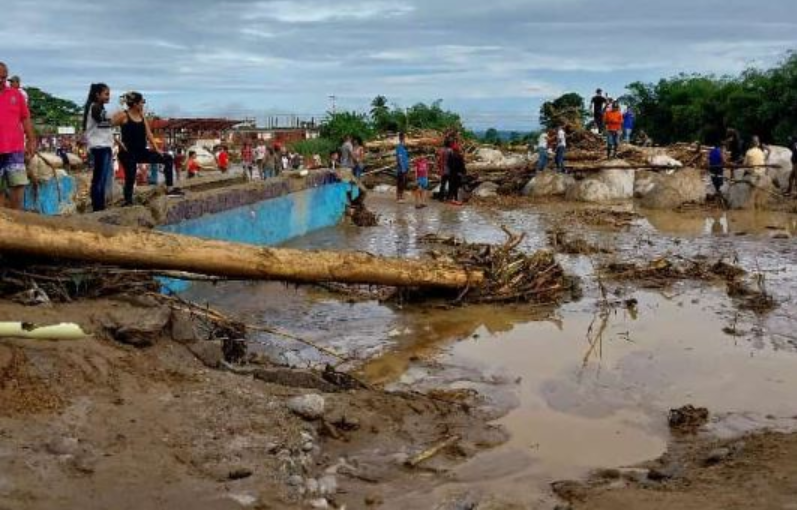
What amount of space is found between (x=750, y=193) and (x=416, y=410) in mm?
16709

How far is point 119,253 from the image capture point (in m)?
6.44

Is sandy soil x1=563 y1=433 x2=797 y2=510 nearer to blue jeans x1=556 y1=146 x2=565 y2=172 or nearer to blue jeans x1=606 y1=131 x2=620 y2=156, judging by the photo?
blue jeans x1=556 y1=146 x2=565 y2=172

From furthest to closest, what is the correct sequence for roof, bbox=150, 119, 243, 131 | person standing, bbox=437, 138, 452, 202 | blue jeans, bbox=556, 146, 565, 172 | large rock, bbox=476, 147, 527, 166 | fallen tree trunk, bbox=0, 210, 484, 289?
roof, bbox=150, 119, 243, 131 → large rock, bbox=476, 147, 527, 166 → blue jeans, bbox=556, 146, 565, 172 → person standing, bbox=437, 138, 452, 202 → fallen tree trunk, bbox=0, 210, 484, 289

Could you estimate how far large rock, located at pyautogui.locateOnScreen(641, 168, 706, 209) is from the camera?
2088cm

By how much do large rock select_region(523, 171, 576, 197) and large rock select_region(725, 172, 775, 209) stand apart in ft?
13.1

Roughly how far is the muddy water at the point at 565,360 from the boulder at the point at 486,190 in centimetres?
1060

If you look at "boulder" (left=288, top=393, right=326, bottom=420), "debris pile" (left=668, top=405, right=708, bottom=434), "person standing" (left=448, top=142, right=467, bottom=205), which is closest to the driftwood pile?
"debris pile" (left=668, top=405, right=708, bottom=434)

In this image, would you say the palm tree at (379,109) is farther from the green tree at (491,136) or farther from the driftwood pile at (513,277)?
the driftwood pile at (513,277)

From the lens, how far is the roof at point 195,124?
45625 millimetres

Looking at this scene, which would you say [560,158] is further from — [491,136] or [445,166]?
[491,136]

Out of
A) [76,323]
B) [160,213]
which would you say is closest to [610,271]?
[160,213]

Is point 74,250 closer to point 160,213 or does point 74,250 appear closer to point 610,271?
point 160,213

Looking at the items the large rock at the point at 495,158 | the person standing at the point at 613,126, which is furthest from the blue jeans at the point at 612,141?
the large rock at the point at 495,158

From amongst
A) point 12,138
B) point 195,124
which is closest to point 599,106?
point 12,138
